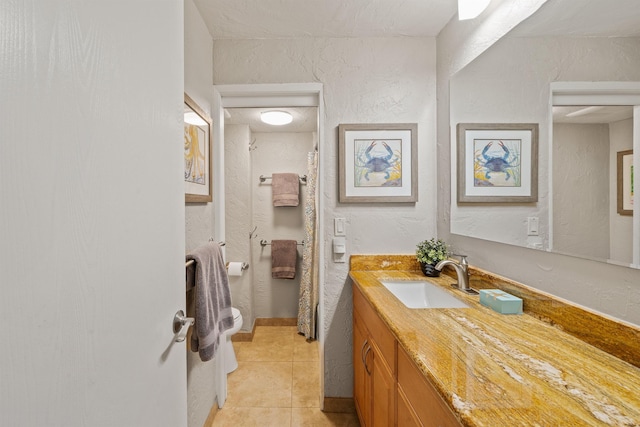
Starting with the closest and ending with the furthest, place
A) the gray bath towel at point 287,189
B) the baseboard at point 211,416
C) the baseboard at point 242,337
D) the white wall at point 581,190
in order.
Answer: the white wall at point 581,190 < the baseboard at point 211,416 < the baseboard at point 242,337 < the gray bath towel at point 287,189

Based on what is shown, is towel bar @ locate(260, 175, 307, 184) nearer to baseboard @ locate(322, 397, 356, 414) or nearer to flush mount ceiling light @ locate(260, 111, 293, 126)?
flush mount ceiling light @ locate(260, 111, 293, 126)

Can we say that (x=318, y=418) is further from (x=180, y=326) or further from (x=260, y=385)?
(x=180, y=326)

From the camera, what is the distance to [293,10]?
1531mm

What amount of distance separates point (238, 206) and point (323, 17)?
1.83m

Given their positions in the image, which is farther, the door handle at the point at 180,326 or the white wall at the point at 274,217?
the white wall at the point at 274,217

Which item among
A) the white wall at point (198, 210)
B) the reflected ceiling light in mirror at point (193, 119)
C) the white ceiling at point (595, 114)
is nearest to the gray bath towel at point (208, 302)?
the white wall at point (198, 210)

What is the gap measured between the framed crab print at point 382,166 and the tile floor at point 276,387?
1.37 metres

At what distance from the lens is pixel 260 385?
6.72 ft

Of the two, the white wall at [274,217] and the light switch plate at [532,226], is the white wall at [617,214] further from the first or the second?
the white wall at [274,217]

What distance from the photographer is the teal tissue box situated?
3.60 feet

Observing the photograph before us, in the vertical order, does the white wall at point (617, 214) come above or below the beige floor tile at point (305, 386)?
above

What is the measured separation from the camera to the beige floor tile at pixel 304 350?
7.97 feet

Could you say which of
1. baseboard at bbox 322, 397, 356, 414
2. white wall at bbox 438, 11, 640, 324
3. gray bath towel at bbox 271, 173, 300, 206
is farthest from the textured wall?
white wall at bbox 438, 11, 640, 324

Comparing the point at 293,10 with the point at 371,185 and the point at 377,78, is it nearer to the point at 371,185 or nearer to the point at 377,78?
the point at 377,78
